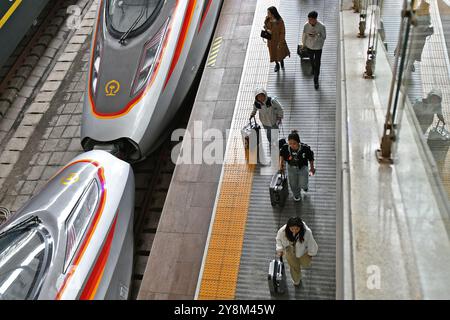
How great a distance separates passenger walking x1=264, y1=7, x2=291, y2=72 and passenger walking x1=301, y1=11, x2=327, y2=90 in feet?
1.47

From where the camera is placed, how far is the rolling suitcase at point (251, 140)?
7336 mm

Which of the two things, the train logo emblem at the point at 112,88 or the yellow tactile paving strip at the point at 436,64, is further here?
the train logo emblem at the point at 112,88

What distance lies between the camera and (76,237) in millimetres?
6383

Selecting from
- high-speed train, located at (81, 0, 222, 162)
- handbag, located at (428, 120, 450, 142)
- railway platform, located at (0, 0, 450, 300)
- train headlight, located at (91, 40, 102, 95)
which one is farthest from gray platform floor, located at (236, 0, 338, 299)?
train headlight, located at (91, 40, 102, 95)

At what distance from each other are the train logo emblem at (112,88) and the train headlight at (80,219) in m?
1.61

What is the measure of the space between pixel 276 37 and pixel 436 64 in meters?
3.54

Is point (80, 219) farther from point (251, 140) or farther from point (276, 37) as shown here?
point (276, 37)

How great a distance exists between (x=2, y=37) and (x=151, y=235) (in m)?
5.25

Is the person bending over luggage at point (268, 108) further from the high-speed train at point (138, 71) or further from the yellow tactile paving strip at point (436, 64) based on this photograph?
the yellow tactile paving strip at point (436, 64)

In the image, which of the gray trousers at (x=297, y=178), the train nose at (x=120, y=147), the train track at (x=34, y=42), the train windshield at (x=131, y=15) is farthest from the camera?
the train track at (x=34, y=42)

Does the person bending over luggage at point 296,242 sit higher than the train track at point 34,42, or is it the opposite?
the train track at point 34,42

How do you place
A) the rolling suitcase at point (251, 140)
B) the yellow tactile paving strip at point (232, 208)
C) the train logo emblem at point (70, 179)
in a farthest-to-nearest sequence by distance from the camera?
the rolling suitcase at point (251, 140) → the train logo emblem at point (70, 179) → the yellow tactile paving strip at point (232, 208)

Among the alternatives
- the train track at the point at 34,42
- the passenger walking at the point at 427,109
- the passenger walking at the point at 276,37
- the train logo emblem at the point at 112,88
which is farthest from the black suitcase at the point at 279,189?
the train track at the point at 34,42

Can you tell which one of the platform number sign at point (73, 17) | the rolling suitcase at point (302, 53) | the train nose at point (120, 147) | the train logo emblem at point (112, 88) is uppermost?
the platform number sign at point (73, 17)
